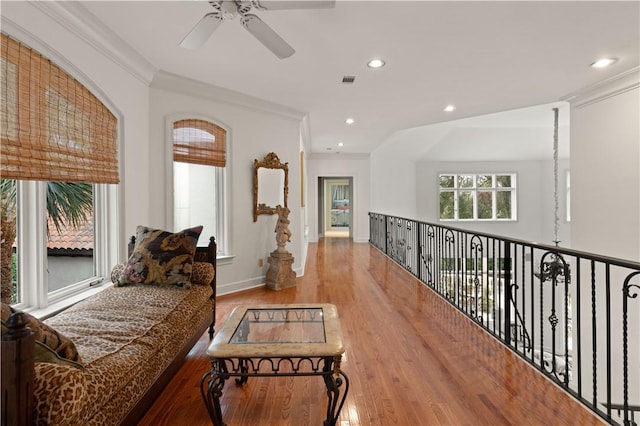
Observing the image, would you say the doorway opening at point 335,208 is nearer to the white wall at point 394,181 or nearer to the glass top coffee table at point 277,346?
the white wall at point 394,181

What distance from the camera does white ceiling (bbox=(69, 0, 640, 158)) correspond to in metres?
2.32

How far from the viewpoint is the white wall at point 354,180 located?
933cm

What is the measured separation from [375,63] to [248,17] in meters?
1.59

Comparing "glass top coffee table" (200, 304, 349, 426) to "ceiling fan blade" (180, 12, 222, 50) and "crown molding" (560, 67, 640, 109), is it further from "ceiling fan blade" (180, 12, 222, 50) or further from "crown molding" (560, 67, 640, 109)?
"crown molding" (560, 67, 640, 109)

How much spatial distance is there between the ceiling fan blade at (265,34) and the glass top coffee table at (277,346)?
184 cm

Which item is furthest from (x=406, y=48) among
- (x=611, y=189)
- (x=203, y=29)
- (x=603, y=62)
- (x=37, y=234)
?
(x=37, y=234)

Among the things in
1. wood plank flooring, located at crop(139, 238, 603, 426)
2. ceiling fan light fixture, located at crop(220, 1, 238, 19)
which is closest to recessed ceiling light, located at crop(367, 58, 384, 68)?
ceiling fan light fixture, located at crop(220, 1, 238, 19)

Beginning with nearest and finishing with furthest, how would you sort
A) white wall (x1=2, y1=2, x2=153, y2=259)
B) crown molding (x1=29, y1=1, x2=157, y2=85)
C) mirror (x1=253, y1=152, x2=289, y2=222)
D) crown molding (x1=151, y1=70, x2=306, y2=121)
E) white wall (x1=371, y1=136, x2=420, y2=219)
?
white wall (x1=2, y1=2, x2=153, y2=259) < crown molding (x1=29, y1=1, x2=157, y2=85) < crown molding (x1=151, y1=70, x2=306, y2=121) < mirror (x1=253, y1=152, x2=289, y2=222) < white wall (x1=371, y1=136, x2=420, y2=219)

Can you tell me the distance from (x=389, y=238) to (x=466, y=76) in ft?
14.0

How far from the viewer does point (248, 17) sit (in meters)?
1.99

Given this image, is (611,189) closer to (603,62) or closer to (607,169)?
(607,169)

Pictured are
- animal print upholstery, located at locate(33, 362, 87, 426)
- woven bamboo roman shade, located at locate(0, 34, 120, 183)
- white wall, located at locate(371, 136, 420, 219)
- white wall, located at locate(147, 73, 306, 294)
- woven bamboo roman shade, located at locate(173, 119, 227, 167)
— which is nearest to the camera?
animal print upholstery, located at locate(33, 362, 87, 426)

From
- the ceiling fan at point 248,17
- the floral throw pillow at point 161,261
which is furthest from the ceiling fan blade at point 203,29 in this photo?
the floral throw pillow at point 161,261

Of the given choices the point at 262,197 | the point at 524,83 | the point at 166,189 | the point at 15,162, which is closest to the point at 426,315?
the point at 262,197
